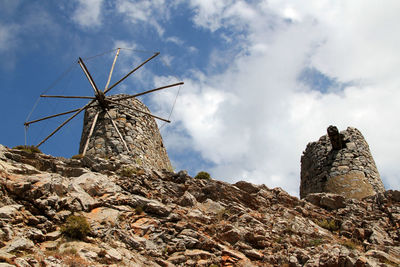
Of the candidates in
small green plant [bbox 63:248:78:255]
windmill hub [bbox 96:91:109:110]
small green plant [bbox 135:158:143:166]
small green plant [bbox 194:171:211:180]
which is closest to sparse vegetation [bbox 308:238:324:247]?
small green plant [bbox 194:171:211:180]

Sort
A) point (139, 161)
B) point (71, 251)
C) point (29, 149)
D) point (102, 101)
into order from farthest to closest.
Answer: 1. point (102, 101)
2. point (139, 161)
3. point (29, 149)
4. point (71, 251)

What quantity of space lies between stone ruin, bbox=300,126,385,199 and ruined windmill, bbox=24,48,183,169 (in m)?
6.99

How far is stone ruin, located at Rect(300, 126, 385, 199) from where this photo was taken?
17484mm

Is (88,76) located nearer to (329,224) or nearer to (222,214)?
(222,214)

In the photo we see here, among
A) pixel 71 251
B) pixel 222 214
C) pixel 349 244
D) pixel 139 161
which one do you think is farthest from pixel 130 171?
pixel 349 244

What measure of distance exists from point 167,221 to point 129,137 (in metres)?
6.44

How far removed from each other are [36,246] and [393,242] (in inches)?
381

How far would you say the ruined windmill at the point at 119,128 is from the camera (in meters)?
15.9

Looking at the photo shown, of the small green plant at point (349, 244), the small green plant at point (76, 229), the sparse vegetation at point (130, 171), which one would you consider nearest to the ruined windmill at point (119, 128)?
the sparse vegetation at point (130, 171)

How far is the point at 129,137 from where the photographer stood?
16.5m

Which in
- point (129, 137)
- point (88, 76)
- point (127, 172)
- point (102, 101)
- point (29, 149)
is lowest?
point (127, 172)

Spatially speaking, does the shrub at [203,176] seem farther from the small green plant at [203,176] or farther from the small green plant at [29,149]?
the small green plant at [29,149]

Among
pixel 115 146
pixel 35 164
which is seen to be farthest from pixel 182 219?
pixel 115 146

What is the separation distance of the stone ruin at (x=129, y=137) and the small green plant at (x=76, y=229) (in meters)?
5.80
